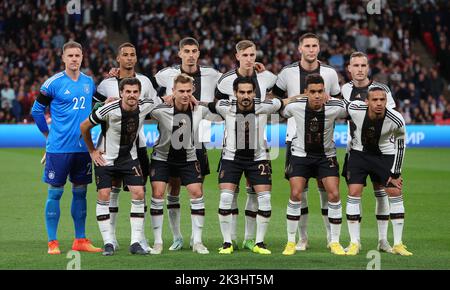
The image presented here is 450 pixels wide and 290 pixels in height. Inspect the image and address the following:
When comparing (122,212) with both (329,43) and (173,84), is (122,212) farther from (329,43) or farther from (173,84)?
(329,43)

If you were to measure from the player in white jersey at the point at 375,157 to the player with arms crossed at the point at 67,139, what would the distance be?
275cm

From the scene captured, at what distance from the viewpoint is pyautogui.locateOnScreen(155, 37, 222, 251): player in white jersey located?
393 inches

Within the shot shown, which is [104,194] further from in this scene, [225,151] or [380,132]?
[380,132]

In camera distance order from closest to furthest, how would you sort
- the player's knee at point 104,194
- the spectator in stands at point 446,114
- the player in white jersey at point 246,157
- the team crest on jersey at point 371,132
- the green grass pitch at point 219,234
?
the green grass pitch at point 219,234 → the player's knee at point 104,194 → the team crest on jersey at point 371,132 → the player in white jersey at point 246,157 → the spectator in stands at point 446,114

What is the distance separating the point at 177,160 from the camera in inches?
383

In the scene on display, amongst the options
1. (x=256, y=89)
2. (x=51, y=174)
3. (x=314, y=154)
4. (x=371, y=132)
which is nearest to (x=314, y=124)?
(x=314, y=154)

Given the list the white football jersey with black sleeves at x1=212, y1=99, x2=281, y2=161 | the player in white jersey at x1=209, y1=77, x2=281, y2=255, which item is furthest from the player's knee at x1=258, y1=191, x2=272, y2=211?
the white football jersey with black sleeves at x1=212, y1=99, x2=281, y2=161

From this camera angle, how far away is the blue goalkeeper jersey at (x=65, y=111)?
9734 mm

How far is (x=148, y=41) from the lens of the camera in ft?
97.7

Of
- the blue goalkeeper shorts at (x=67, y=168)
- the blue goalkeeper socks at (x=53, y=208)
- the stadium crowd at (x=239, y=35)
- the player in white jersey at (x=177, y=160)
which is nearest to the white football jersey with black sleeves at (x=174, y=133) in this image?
the player in white jersey at (x=177, y=160)

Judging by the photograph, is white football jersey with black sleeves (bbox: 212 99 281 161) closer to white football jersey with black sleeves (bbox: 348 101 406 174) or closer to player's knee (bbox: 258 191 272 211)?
player's knee (bbox: 258 191 272 211)

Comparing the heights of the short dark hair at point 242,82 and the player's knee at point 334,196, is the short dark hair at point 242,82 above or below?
above

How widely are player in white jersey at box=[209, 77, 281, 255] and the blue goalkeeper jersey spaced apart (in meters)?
1.51

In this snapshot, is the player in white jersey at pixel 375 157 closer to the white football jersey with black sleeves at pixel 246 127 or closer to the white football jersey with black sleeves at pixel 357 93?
the white football jersey with black sleeves at pixel 357 93
